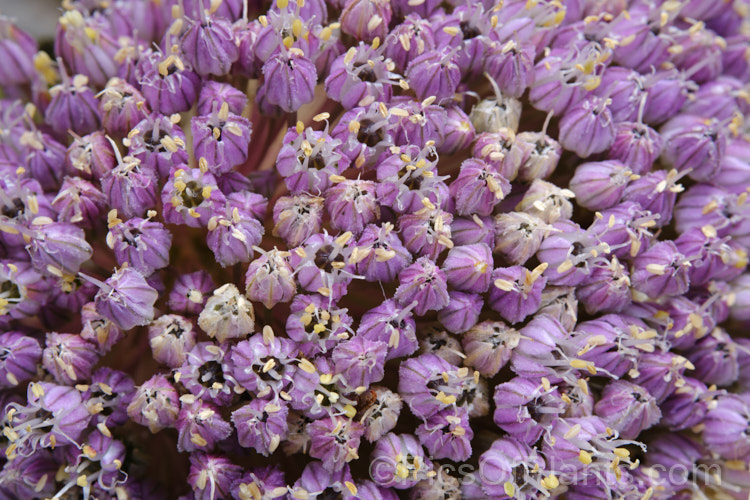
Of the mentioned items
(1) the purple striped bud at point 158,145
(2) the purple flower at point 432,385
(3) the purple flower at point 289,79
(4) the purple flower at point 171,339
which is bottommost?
(2) the purple flower at point 432,385

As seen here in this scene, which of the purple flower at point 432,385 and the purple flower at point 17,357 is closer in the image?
the purple flower at point 432,385

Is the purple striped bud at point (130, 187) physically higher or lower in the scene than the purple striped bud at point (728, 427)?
higher

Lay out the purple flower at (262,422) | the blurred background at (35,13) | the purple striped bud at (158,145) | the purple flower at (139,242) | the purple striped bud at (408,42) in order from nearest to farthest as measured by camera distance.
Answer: the purple flower at (262,422), the purple flower at (139,242), the purple striped bud at (158,145), the purple striped bud at (408,42), the blurred background at (35,13)

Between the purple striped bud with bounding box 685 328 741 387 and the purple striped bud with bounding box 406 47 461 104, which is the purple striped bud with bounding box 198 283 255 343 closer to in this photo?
the purple striped bud with bounding box 406 47 461 104

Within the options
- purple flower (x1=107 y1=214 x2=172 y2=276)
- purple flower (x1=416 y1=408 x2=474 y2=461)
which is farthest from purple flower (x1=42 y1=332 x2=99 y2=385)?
purple flower (x1=416 y1=408 x2=474 y2=461)

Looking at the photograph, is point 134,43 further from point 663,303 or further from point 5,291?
point 663,303

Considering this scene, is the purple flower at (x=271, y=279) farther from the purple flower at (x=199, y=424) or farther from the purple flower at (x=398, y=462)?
the purple flower at (x=398, y=462)

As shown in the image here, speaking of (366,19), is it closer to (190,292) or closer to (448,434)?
(190,292)

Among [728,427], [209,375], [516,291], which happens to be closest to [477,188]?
[516,291]

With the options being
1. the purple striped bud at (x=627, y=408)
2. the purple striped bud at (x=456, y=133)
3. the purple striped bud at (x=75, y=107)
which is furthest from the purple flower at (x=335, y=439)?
the purple striped bud at (x=75, y=107)
